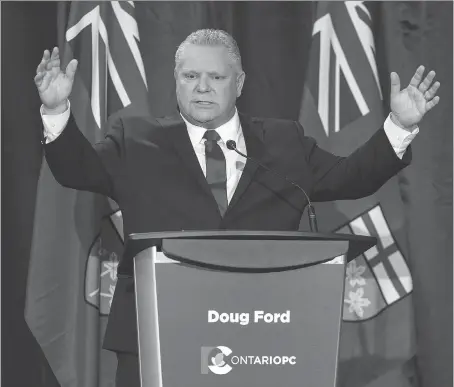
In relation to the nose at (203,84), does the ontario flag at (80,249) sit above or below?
below

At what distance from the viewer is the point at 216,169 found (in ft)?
6.98

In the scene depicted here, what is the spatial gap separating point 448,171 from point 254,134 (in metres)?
1.10

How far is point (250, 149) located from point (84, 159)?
426 millimetres

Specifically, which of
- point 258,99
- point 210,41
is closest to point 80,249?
point 258,99

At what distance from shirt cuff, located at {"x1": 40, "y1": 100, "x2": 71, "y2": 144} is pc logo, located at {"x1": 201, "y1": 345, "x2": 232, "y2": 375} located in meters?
0.66

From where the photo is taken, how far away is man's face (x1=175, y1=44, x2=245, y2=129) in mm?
2189

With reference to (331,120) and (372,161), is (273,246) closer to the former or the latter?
(372,161)

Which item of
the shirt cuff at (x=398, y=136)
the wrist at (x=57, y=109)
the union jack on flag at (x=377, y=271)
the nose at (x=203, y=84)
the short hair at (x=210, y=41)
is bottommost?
the union jack on flag at (x=377, y=271)

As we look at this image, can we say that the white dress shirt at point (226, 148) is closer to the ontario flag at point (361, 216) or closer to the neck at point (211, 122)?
the neck at point (211, 122)

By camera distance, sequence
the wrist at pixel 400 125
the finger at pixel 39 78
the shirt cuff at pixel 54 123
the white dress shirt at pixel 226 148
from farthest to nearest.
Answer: the white dress shirt at pixel 226 148, the wrist at pixel 400 125, the shirt cuff at pixel 54 123, the finger at pixel 39 78

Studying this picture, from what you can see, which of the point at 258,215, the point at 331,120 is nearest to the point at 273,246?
the point at 258,215

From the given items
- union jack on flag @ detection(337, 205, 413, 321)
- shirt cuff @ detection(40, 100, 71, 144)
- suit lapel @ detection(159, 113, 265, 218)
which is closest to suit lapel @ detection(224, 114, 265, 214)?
suit lapel @ detection(159, 113, 265, 218)

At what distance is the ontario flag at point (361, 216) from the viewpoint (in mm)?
3010

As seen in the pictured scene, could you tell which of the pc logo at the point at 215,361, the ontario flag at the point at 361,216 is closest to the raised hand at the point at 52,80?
the pc logo at the point at 215,361
